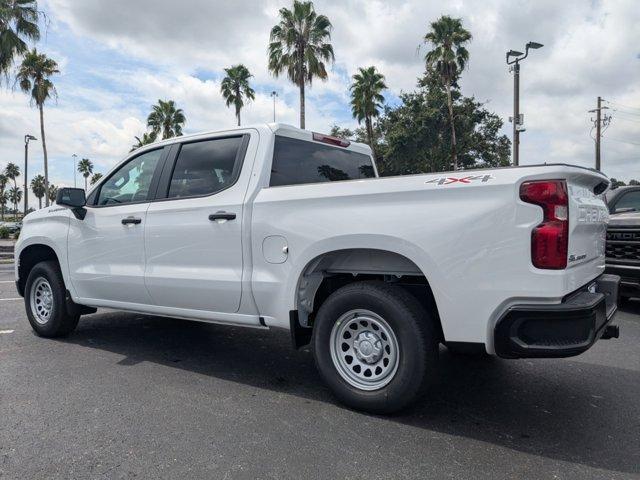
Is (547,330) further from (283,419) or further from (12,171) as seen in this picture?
(12,171)

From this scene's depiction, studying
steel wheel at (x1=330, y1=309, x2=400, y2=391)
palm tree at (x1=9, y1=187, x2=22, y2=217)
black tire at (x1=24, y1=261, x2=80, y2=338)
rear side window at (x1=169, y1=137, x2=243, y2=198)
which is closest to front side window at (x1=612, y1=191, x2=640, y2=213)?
steel wheel at (x1=330, y1=309, x2=400, y2=391)

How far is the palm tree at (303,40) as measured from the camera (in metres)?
25.6

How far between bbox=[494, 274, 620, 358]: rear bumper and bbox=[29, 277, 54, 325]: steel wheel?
4608mm

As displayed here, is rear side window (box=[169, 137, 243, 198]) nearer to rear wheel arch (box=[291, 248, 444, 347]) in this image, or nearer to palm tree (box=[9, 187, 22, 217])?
rear wheel arch (box=[291, 248, 444, 347])

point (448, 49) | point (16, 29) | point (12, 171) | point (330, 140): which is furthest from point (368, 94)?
point (12, 171)

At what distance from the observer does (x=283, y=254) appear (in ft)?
11.6

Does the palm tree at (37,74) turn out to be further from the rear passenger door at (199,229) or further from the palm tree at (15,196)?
the palm tree at (15,196)

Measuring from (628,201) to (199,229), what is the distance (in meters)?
6.63

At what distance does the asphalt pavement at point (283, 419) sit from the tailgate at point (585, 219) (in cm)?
106

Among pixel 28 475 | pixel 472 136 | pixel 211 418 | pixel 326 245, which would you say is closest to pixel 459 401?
pixel 326 245

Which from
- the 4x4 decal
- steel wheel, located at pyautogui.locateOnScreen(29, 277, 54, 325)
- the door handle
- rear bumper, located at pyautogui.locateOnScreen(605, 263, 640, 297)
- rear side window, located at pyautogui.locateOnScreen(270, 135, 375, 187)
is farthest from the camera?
rear bumper, located at pyautogui.locateOnScreen(605, 263, 640, 297)

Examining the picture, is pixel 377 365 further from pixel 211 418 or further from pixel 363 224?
pixel 211 418

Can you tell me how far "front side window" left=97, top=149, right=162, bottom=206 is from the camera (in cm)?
454

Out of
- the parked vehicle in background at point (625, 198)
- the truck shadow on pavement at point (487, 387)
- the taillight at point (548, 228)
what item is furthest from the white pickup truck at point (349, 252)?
the parked vehicle in background at point (625, 198)
